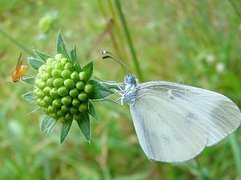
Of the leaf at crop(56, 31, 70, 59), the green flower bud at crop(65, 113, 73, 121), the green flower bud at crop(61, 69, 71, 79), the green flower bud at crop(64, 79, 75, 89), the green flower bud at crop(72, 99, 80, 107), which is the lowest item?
the green flower bud at crop(65, 113, 73, 121)

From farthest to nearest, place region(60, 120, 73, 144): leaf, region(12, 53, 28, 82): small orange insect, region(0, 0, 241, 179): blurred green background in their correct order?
1. region(0, 0, 241, 179): blurred green background
2. region(12, 53, 28, 82): small orange insect
3. region(60, 120, 73, 144): leaf

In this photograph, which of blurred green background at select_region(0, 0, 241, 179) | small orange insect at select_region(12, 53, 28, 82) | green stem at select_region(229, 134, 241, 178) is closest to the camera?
small orange insect at select_region(12, 53, 28, 82)

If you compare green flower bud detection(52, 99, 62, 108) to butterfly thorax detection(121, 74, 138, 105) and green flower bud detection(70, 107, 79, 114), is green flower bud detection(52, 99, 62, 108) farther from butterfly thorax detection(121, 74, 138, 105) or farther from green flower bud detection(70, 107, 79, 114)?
butterfly thorax detection(121, 74, 138, 105)

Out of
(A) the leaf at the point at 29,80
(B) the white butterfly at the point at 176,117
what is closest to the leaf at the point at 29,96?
(A) the leaf at the point at 29,80

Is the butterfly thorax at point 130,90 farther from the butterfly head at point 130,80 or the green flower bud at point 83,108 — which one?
the green flower bud at point 83,108

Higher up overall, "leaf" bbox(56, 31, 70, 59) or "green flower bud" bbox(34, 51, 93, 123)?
"leaf" bbox(56, 31, 70, 59)

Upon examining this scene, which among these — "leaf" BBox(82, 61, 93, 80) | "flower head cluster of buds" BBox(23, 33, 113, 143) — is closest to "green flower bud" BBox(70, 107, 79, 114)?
"flower head cluster of buds" BBox(23, 33, 113, 143)

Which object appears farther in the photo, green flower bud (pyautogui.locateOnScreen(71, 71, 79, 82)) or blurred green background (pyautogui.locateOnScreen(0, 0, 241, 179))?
blurred green background (pyautogui.locateOnScreen(0, 0, 241, 179))

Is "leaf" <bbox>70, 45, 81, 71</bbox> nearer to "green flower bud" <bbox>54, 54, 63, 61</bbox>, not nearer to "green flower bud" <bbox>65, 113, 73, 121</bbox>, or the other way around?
"green flower bud" <bbox>54, 54, 63, 61</bbox>
